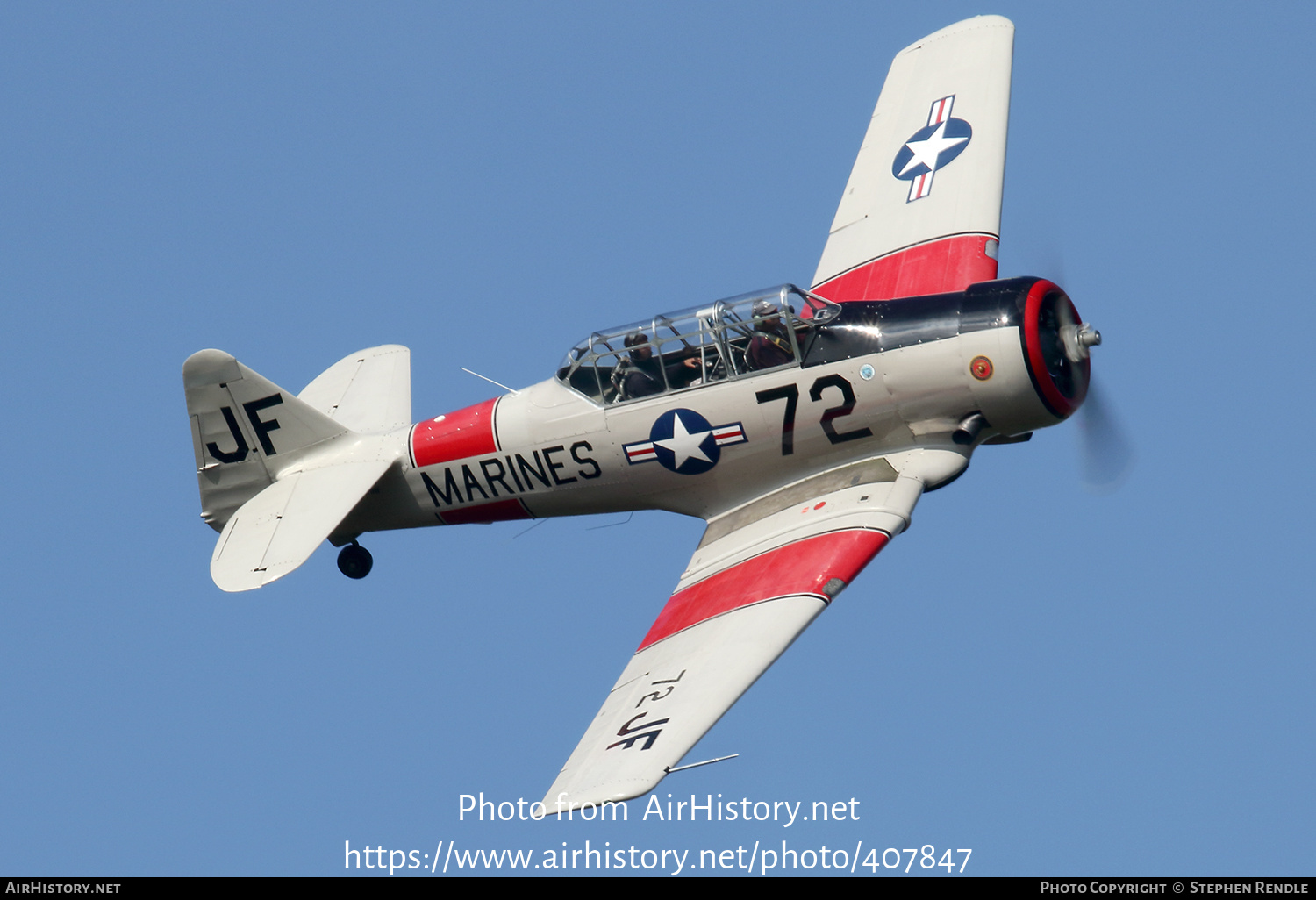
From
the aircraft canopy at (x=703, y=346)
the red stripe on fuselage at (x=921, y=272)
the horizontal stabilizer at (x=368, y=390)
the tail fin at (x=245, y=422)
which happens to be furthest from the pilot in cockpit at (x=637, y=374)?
the tail fin at (x=245, y=422)

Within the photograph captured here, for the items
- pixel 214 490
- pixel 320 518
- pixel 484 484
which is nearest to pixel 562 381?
pixel 484 484

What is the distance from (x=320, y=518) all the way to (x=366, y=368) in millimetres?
2534

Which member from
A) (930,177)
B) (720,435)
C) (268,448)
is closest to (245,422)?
(268,448)

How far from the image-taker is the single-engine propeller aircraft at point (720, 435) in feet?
50.3

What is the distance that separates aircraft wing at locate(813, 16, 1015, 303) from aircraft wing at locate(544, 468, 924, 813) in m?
2.79

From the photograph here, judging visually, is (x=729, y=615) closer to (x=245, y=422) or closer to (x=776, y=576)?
(x=776, y=576)

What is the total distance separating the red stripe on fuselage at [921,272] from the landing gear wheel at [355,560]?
531 centimetres

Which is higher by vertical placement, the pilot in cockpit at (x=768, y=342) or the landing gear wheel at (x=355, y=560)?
the pilot in cockpit at (x=768, y=342)

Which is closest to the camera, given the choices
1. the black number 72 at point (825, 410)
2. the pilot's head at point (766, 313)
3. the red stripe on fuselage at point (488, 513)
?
the black number 72 at point (825, 410)

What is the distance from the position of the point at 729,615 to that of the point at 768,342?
2610 millimetres

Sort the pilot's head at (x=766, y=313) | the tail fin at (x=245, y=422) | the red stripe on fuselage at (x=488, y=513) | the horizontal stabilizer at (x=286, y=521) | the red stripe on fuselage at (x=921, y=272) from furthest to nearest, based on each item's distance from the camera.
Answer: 1. the tail fin at (x=245, y=422)
2. the red stripe on fuselage at (x=921, y=272)
3. the red stripe on fuselage at (x=488, y=513)
4. the horizontal stabilizer at (x=286, y=521)
5. the pilot's head at (x=766, y=313)

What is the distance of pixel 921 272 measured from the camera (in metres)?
18.2

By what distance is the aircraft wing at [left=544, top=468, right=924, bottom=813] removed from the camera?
14016 mm

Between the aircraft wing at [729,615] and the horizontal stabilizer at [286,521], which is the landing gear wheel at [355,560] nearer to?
the horizontal stabilizer at [286,521]
